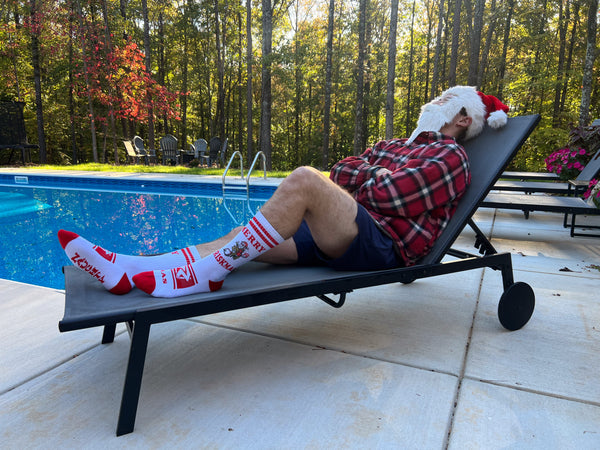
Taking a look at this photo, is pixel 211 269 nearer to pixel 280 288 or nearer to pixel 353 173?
pixel 280 288

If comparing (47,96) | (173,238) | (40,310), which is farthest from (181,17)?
(40,310)

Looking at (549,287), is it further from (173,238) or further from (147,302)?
(173,238)

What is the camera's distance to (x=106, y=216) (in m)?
5.59

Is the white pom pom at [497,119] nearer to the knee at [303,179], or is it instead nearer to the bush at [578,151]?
the knee at [303,179]

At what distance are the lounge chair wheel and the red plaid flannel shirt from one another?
0.43 metres

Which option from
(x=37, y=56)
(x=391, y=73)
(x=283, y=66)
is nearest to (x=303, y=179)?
→ (x=391, y=73)

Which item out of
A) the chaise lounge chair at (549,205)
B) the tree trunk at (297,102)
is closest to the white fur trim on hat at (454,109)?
the chaise lounge chair at (549,205)

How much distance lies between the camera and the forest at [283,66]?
38.1 feet

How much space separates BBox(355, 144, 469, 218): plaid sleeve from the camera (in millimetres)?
1633

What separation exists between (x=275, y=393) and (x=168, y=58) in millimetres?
20517

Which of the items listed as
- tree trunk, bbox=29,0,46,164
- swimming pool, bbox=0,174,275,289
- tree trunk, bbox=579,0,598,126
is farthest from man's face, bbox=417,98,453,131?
tree trunk, bbox=29,0,46,164

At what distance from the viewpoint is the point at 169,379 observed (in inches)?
57.5

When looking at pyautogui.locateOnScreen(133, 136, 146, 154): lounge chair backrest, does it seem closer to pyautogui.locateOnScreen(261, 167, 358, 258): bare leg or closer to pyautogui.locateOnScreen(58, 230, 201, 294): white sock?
pyautogui.locateOnScreen(58, 230, 201, 294): white sock

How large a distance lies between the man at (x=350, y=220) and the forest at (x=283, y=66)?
322 inches
